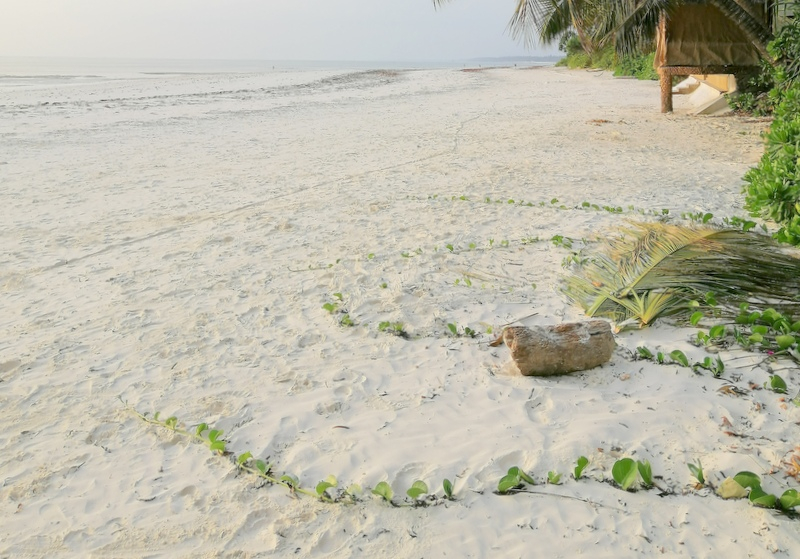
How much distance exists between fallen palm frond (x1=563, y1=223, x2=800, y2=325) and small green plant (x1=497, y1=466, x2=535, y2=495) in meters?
1.36

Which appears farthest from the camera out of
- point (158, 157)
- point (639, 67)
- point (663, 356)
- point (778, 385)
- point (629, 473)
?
point (639, 67)

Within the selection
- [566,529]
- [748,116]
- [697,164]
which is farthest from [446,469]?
[748,116]

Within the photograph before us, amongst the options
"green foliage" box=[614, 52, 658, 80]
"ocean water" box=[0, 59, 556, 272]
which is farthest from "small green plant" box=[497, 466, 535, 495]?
"green foliage" box=[614, 52, 658, 80]

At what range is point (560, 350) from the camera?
283cm

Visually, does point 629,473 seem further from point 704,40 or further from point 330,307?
point 704,40

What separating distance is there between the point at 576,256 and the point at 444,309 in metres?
1.20

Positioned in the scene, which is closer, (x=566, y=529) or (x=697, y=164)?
(x=566, y=529)

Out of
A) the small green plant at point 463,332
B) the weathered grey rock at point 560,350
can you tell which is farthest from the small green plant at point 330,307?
the weathered grey rock at point 560,350

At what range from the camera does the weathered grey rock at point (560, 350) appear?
2830 mm

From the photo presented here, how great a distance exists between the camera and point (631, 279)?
11.5ft

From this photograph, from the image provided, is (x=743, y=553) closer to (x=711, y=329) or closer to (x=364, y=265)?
(x=711, y=329)

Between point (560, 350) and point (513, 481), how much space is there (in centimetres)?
85

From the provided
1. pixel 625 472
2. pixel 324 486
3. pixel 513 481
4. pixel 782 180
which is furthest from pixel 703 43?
pixel 324 486

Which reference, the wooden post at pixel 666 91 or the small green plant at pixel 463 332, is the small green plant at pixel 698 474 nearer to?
the small green plant at pixel 463 332
